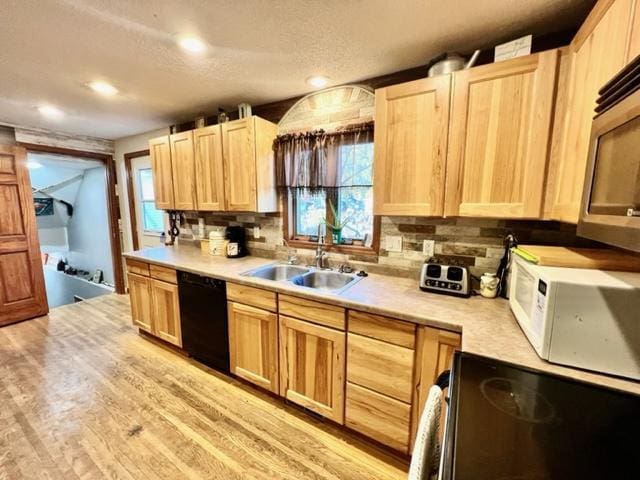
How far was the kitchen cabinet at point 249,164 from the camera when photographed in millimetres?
2227

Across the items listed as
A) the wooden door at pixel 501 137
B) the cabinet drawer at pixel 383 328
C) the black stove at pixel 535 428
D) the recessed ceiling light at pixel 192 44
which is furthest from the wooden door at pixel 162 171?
the black stove at pixel 535 428

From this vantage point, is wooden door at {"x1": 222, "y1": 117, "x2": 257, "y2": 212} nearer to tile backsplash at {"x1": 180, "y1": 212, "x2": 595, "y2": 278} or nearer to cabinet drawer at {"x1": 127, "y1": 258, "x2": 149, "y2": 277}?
tile backsplash at {"x1": 180, "y1": 212, "x2": 595, "y2": 278}

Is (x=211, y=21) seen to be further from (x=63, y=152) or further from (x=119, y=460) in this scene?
(x=63, y=152)

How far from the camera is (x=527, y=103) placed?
1.28m

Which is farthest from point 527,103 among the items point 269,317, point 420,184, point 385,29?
point 269,317

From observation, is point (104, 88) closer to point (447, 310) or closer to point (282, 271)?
point (282, 271)

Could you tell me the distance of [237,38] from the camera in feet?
4.82

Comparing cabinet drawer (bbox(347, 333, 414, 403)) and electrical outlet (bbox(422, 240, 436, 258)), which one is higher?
electrical outlet (bbox(422, 240, 436, 258))

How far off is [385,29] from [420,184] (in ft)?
2.73

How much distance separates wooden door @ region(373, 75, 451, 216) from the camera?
1.47 m

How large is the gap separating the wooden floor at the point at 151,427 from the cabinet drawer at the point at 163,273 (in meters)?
0.76

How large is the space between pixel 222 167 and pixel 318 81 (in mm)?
1099

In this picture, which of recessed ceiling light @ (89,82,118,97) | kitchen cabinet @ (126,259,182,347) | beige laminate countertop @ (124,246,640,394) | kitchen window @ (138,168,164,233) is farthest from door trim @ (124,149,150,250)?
beige laminate countertop @ (124,246,640,394)

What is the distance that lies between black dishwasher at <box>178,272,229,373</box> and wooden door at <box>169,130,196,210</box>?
0.84 meters
